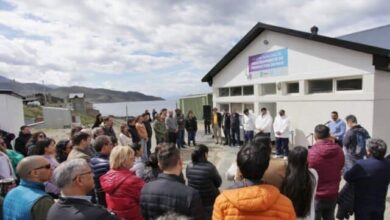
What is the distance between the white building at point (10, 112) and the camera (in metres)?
12.9

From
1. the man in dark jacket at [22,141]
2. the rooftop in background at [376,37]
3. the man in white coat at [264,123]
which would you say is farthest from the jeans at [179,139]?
the rooftop in background at [376,37]

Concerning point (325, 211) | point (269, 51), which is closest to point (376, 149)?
point (325, 211)

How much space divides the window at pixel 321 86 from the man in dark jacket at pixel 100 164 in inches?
319

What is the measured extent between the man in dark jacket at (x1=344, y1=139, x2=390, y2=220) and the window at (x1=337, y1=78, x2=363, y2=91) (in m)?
6.23

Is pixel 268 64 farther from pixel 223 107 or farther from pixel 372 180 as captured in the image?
pixel 372 180

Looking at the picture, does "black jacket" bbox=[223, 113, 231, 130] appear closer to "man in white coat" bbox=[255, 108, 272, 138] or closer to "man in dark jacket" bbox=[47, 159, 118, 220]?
"man in white coat" bbox=[255, 108, 272, 138]

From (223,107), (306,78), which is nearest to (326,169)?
(306,78)

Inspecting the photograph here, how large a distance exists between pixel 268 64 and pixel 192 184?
31.4ft

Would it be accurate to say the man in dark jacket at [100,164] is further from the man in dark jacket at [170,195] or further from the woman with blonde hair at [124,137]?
the woman with blonde hair at [124,137]

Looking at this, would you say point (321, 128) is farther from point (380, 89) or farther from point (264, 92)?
point (264, 92)

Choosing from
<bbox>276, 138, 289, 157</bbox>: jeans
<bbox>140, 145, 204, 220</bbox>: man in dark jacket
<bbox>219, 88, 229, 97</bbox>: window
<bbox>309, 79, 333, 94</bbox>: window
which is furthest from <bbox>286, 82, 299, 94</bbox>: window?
<bbox>140, 145, 204, 220</bbox>: man in dark jacket

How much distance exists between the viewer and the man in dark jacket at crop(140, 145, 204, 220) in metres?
2.56

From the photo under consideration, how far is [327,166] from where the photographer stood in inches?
146

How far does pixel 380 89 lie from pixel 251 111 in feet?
18.4
